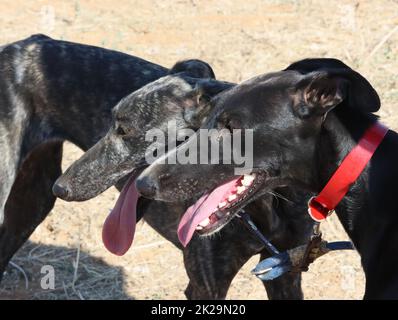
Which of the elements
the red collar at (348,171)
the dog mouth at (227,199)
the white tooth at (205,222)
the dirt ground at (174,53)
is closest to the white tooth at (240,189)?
the dog mouth at (227,199)

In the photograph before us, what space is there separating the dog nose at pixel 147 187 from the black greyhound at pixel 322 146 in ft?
0.71

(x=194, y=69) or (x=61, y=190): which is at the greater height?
(x=194, y=69)

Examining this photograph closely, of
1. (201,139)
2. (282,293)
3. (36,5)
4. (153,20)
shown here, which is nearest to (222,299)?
(282,293)

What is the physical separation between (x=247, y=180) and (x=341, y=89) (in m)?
0.52

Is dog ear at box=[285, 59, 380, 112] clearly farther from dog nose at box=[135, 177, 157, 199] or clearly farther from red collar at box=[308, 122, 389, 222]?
dog nose at box=[135, 177, 157, 199]

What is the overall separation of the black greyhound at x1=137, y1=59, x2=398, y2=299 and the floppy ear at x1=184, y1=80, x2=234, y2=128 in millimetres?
918

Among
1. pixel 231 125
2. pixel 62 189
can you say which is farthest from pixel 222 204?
pixel 62 189

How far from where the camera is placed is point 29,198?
18.6 feet

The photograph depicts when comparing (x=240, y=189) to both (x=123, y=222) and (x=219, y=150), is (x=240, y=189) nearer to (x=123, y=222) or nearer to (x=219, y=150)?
(x=219, y=150)

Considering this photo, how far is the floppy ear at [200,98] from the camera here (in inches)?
177

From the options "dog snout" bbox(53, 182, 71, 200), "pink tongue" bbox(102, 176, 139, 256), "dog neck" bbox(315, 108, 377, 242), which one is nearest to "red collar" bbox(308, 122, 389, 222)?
"dog neck" bbox(315, 108, 377, 242)

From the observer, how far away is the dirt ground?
619 centimetres

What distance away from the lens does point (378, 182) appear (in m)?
3.38

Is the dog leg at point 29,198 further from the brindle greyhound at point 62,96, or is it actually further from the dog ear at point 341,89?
the dog ear at point 341,89
